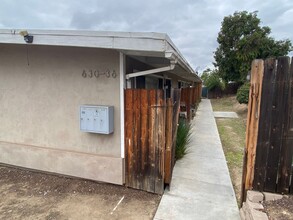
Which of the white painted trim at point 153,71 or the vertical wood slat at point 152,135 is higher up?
the white painted trim at point 153,71

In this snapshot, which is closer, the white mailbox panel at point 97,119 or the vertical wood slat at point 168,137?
the vertical wood slat at point 168,137

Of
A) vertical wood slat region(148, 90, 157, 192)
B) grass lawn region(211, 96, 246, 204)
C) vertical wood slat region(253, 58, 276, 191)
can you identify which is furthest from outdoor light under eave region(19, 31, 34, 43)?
grass lawn region(211, 96, 246, 204)

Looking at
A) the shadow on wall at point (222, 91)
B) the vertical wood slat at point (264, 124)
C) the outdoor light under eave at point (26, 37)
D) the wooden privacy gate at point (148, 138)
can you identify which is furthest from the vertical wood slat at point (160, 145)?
the shadow on wall at point (222, 91)

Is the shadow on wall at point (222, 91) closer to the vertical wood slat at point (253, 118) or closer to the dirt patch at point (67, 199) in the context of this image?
the vertical wood slat at point (253, 118)

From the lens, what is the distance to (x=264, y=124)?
3.01m

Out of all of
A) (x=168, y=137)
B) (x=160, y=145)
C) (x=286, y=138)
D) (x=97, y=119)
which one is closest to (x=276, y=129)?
(x=286, y=138)

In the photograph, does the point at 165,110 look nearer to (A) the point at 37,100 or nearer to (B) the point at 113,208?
(B) the point at 113,208

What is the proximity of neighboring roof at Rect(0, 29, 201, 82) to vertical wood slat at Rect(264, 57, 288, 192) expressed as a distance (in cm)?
147

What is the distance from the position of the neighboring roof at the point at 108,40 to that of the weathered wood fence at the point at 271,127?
52.5 inches

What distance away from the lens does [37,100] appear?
455 cm

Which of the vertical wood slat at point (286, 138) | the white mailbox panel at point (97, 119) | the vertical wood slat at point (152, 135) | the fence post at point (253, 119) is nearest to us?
the vertical wood slat at point (286, 138)

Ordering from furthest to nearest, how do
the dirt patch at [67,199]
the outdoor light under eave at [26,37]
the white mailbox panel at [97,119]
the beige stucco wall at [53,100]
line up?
the beige stucco wall at [53,100], the white mailbox panel at [97,119], the outdoor light under eave at [26,37], the dirt patch at [67,199]

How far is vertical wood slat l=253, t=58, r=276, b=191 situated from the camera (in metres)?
2.93

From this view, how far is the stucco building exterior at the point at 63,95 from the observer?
12.5 feet
